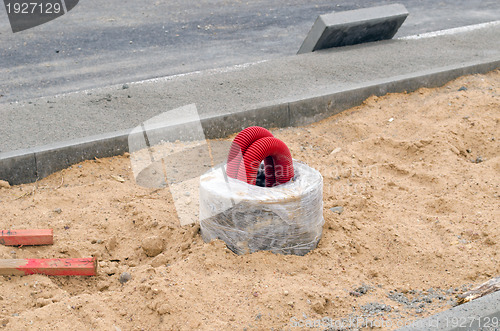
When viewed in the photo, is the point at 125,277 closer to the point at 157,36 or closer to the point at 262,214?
the point at 262,214

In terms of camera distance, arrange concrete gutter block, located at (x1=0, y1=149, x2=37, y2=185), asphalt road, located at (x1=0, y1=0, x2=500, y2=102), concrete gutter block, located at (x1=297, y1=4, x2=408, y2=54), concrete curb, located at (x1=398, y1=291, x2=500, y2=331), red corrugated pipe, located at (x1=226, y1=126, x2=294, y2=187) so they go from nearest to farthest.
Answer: concrete curb, located at (x1=398, y1=291, x2=500, y2=331), red corrugated pipe, located at (x1=226, y1=126, x2=294, y2=187), concrete gutter block, located at (x1=0, y1=149, x2=37, y2=185), concrete gutter block, located at (x1=297, y1=4, x2=408, y2=54), asphalt road, located at (x1=0, y1=0, x2=500, y2=102)

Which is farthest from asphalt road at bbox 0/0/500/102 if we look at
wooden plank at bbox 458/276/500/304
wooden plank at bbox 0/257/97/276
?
wooden plank at bbox 458/276/500/304

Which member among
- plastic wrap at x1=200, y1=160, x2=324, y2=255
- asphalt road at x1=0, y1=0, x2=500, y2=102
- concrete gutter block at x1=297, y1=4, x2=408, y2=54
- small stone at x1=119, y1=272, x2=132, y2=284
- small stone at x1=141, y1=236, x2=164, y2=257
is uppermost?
plastic wrap at x1=200, y1=160, x2=324, y2=255

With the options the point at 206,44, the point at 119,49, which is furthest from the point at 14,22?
the point at 206,44

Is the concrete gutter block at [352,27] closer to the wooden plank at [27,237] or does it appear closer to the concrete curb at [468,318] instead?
the wooden plank at [27,237]

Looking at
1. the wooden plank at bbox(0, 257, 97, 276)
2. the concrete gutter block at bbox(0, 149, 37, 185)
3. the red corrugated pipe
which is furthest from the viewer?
the concrete gutter block at bbox(0, 149, 37, 185)

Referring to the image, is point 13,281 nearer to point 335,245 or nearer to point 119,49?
point 335,245

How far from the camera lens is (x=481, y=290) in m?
3.22

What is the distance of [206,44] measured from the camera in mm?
9250

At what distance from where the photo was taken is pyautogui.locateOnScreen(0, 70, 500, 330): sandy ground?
126 inches

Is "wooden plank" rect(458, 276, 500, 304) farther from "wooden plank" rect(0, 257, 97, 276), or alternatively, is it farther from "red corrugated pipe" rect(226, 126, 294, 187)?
"wooden plank" rect(0, 257, 97, 276)

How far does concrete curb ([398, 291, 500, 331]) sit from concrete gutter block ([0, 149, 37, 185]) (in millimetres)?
3386

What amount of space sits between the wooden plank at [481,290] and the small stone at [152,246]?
197 cm

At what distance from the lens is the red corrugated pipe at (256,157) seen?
147 inches
